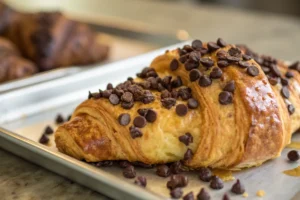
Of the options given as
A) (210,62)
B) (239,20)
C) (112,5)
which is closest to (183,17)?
(239,20)

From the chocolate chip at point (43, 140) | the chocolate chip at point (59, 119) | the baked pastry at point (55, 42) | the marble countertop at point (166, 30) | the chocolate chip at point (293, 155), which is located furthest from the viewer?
the baked pastry at point (55, 42)

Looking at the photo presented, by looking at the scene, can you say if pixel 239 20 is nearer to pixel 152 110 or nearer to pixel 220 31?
pixel 220 31

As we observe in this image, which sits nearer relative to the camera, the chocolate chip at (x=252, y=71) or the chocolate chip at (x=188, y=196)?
the chocolate chip at (x=188, y=196)

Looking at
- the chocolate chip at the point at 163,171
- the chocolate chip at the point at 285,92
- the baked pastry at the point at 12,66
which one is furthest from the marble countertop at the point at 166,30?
the baked pastry at the point at 12,66

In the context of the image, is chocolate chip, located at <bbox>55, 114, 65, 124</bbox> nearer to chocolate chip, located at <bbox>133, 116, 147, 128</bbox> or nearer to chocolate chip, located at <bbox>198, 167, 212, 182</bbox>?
chocolate chip, located at <bbox>133, 116, 147, 128</bbox>

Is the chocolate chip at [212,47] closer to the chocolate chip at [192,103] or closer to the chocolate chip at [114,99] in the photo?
the chocolate chip at [192,103]
